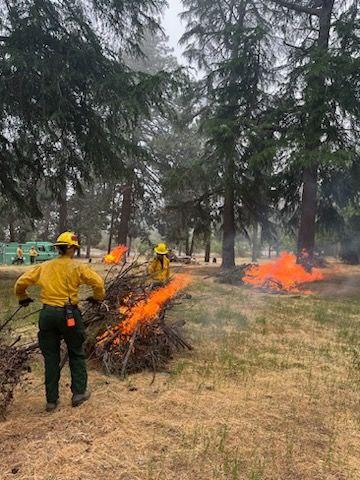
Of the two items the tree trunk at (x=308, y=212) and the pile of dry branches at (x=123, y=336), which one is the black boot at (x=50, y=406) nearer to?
the pile of dry branches at (x=123, y=336)

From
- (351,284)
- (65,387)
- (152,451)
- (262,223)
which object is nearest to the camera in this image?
(152,451)

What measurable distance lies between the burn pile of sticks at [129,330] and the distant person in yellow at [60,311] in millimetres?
1063

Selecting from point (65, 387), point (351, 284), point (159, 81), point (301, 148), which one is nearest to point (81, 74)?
point (159, 81)

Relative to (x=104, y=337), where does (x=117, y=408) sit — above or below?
below

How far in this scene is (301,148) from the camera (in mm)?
17359

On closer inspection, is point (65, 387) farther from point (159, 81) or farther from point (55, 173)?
point (55, 173)

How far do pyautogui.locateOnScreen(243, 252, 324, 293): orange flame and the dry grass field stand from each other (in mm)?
7693

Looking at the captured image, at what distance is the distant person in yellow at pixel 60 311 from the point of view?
16.4 ft

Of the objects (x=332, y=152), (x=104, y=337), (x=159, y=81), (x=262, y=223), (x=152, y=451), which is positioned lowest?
(x=152, y=451)

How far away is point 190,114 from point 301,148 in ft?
32.1

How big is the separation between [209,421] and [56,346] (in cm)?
188

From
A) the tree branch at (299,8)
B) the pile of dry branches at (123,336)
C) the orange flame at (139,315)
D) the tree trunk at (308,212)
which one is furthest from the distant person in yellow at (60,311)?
the tree branch at (299,8)

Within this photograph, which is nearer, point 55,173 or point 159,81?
point 159,81

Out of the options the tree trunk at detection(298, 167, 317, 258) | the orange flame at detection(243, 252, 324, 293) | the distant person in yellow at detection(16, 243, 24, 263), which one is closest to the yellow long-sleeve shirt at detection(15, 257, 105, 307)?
the orange flame at detection(243, 252, 324, 293)
